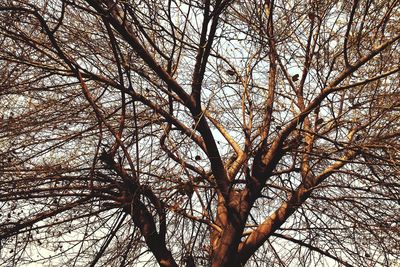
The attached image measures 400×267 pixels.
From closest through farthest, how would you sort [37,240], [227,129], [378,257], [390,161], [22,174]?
1. [390,161]
2. [22,174]
3. [37,240]
4. [378,257]
5. [227,129]

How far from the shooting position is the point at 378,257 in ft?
14.9

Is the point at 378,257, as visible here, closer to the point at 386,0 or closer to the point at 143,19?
the point at 386,0

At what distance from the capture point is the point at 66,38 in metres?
4.27

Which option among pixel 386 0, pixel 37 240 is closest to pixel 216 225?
pixel 37 240

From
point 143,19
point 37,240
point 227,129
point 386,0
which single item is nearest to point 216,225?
point 227,129

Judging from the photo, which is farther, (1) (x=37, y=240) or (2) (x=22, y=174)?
(1) (x=37, y=240)

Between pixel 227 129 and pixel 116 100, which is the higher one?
pixel 116 100

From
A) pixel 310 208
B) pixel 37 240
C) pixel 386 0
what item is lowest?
pixel 310 208

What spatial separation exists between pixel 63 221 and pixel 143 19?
179cm

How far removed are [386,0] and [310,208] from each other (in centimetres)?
218

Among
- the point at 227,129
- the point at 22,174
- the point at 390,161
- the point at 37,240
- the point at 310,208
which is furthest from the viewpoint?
the point at 227,129

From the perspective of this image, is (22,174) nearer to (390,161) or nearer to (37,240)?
(37,240)

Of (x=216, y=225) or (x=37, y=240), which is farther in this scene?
(x=216, y=225)

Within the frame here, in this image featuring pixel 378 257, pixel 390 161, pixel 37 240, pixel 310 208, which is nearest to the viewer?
pixel 390 161
